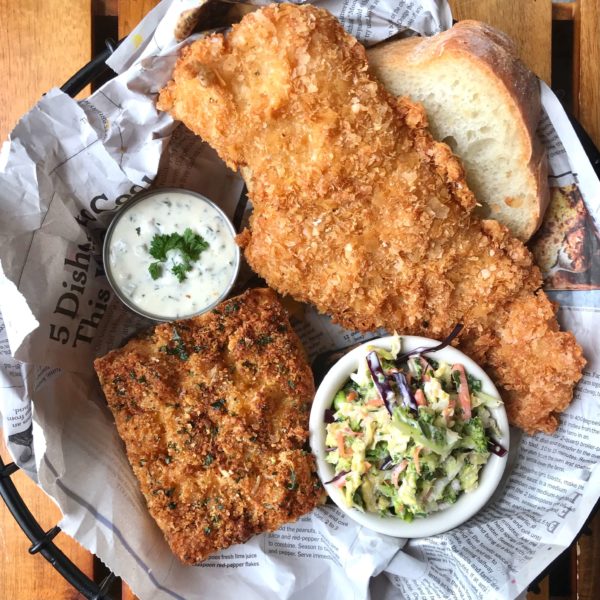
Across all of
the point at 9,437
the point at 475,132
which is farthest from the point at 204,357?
the point at 475,132

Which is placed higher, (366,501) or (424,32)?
(424,32)

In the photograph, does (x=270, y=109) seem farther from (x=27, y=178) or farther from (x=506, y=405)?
(x=506, y=405)

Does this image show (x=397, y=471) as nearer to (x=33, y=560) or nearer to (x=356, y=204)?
(x=356, y=204)

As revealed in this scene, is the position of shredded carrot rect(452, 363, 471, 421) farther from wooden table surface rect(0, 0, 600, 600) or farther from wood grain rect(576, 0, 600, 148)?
wood grain rect(576, 0, 600, 148)

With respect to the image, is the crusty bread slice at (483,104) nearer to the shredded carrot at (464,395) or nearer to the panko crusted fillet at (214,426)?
the shredded carrot at (464,395)

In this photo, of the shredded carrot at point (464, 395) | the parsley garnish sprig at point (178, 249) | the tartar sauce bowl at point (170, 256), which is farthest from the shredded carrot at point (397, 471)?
the parsley garnish sprig at point (178, 249)

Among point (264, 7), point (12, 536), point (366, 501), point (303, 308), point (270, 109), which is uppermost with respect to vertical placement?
point (264, 7)

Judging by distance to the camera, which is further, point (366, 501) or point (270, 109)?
point (366, 501)
